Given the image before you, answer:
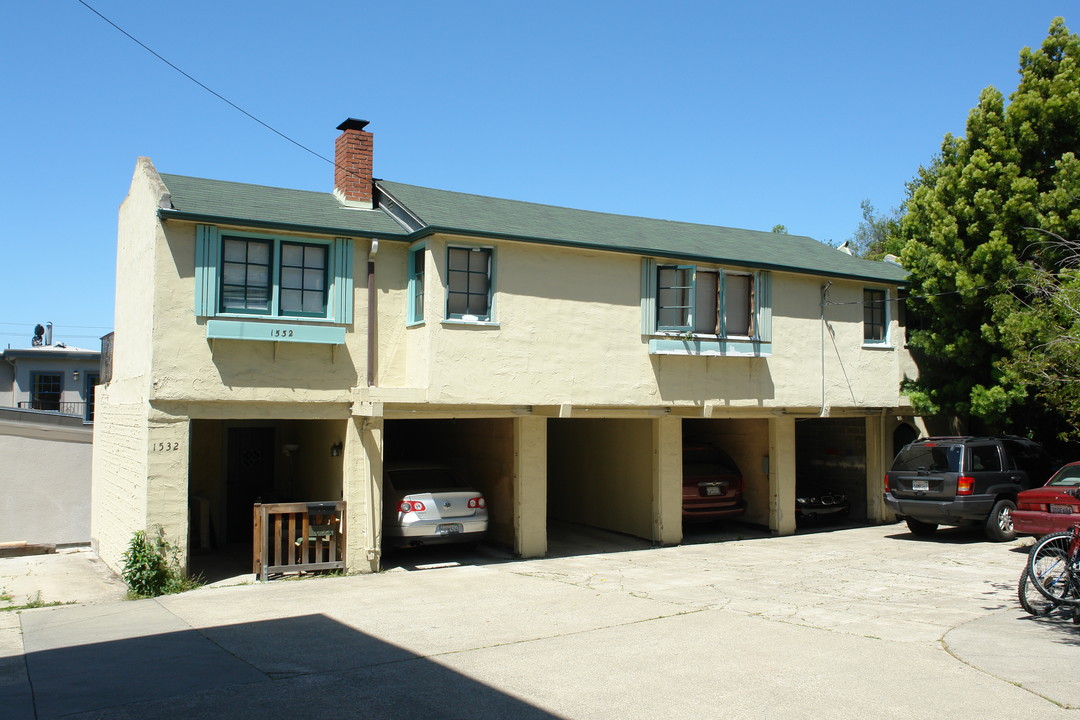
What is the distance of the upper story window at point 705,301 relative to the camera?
1520cm

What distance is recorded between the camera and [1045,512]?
40.8 ft

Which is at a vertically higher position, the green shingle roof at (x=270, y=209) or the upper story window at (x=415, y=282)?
the green shingle roof at (x=270, y=209)

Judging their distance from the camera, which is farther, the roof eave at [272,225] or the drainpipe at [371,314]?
the drainpipe at [371,314]

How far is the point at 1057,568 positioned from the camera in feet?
30.6

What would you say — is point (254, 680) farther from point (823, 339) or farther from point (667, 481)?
point (823, 339)

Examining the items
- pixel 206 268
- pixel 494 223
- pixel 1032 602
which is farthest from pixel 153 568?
pixel 1032 602

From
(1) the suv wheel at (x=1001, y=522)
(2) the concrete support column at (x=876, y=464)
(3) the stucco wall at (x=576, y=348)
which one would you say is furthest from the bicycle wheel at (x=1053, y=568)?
(2) the concrete support column at (x=876, y=464)

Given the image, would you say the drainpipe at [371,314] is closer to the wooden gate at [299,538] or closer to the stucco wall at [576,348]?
the stucco wall at [576,348]

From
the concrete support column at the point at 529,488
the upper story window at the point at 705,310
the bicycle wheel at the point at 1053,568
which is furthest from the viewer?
the upper story window at the point at 705,310

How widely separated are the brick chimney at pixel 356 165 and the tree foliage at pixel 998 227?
10.6 m

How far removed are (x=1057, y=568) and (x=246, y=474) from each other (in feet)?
43.9

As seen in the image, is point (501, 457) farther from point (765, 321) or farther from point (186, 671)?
point (186, 671)

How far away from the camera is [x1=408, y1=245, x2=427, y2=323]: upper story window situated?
529 inches

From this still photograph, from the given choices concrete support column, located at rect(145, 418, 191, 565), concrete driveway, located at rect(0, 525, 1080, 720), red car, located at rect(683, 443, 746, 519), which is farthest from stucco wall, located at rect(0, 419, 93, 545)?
red car, located at rect(683, 443, 746, 519)
